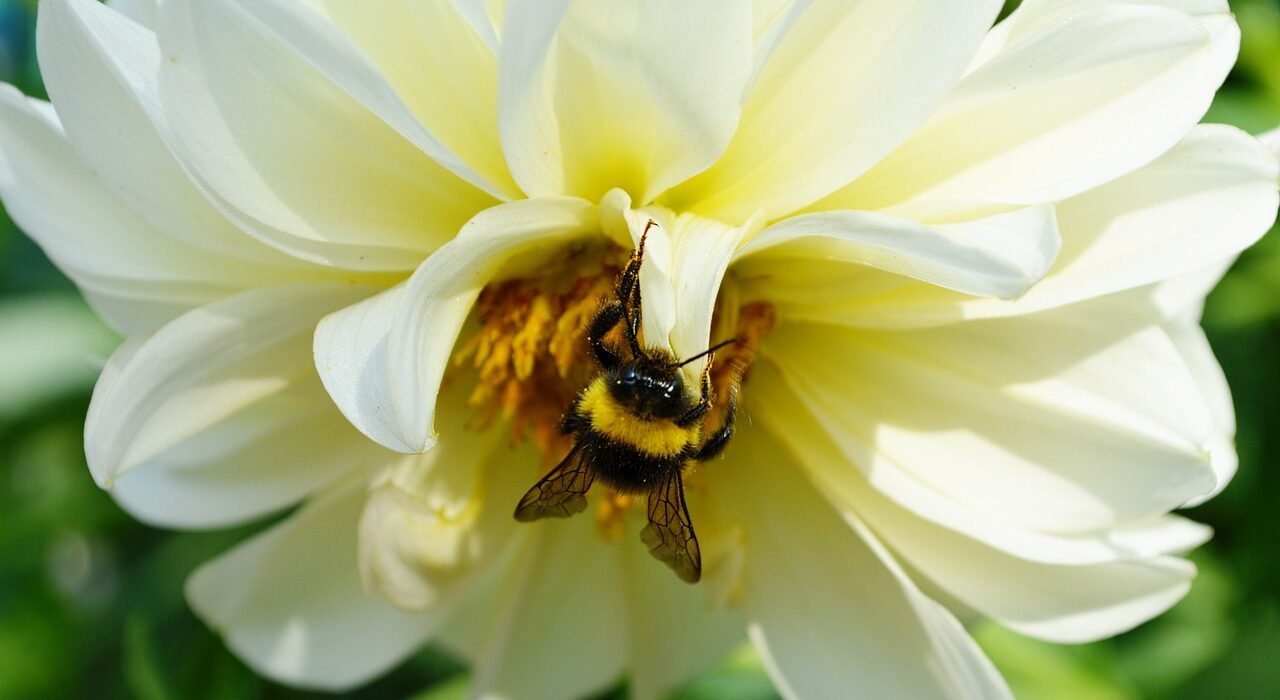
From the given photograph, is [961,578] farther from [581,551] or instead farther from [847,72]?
[847,72]

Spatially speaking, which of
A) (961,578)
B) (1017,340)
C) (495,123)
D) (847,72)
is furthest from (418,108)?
(961,578)

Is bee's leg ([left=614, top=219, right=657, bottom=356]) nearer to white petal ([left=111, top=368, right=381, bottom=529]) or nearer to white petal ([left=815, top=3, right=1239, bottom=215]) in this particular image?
white petal ([left=815, top=3, right=1239, bottom=215])

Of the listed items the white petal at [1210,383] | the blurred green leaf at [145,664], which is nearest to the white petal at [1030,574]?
the white petal at [1210,383]

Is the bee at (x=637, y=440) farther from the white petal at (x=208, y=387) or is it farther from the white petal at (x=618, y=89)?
the white petal at (x=208, y=387)

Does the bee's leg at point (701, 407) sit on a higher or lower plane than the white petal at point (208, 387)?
lower

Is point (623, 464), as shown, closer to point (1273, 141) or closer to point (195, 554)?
point (1273, 141)

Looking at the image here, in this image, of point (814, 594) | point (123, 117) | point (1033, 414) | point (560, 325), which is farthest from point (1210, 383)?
point (123, 117)
